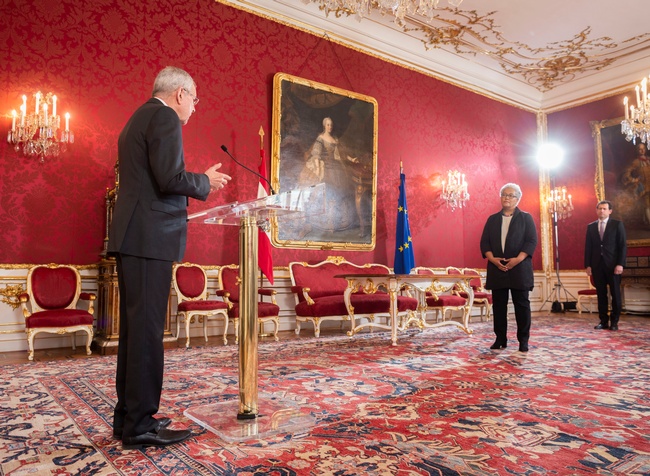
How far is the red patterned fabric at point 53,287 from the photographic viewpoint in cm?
481

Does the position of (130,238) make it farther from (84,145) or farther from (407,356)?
(84,145)

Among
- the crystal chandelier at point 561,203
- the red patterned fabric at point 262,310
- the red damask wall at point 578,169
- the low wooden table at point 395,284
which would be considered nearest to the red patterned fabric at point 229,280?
the red patterned fabric at point 262,310

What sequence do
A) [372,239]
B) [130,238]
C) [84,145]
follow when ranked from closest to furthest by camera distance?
[130,238], [84,145], [372,239]

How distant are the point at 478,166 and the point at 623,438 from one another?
8.02 m

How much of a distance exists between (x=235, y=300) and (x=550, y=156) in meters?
8.14

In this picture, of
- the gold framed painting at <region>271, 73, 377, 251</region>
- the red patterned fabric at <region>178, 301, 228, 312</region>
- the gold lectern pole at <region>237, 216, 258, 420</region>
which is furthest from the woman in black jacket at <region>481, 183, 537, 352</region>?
the gold lectern pole at <region>237, 216, 258, 420</region>

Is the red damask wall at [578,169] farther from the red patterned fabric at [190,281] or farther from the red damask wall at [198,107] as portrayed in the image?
the red patterned fabric at [190,281]

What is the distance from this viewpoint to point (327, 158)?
721 centimetres

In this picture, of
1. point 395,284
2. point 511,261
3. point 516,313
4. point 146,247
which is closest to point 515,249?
point 511,261

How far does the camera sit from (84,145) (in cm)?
534

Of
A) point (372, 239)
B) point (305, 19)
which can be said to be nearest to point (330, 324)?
point (372, 239)

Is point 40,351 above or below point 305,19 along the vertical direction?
below

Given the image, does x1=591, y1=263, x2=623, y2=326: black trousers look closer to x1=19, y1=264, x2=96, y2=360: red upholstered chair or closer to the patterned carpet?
the patterned carpet

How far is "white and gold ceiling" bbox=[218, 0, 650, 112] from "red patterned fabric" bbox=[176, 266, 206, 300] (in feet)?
11.7
